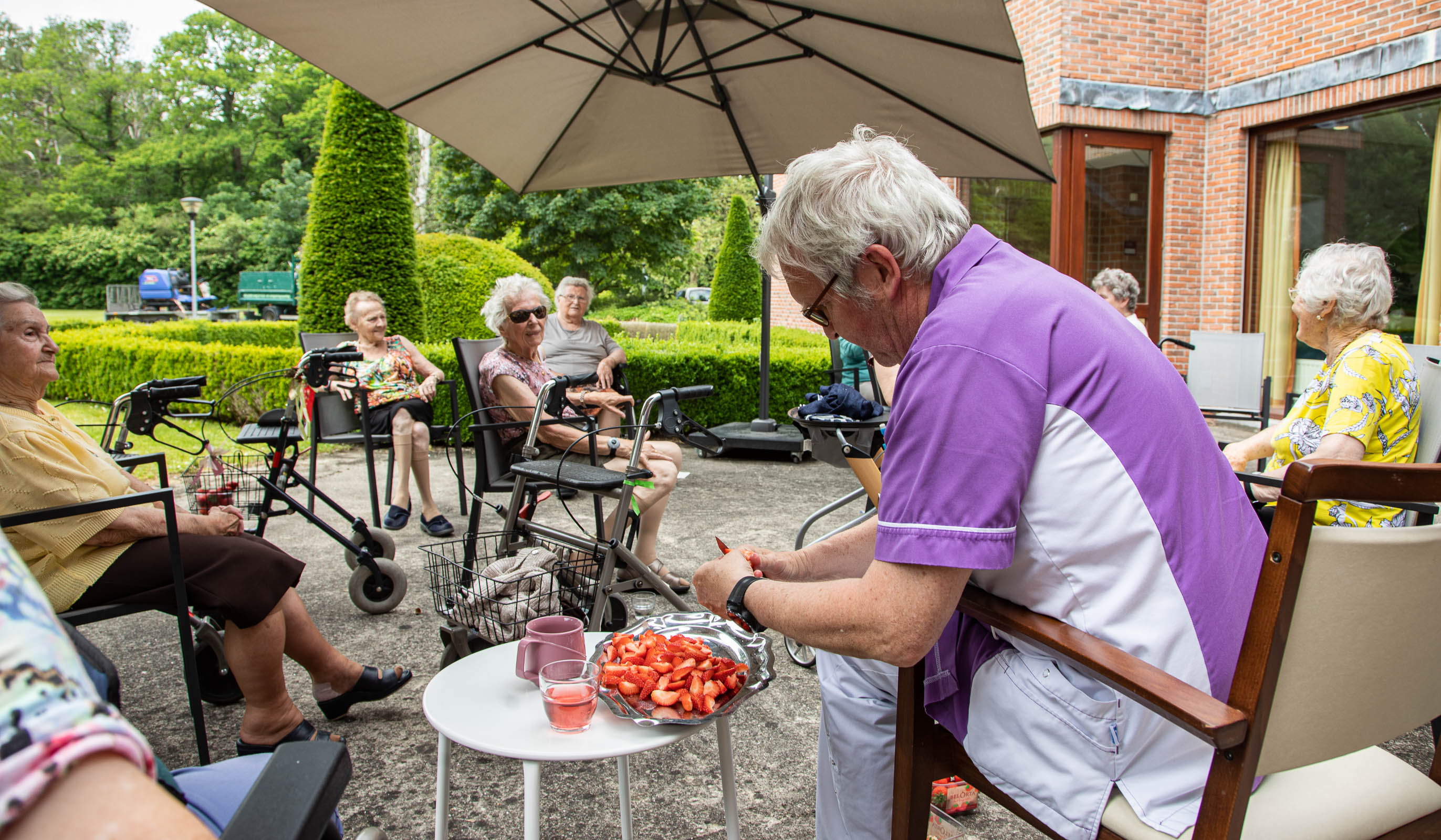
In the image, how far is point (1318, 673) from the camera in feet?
3.64

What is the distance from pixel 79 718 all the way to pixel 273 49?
186ft

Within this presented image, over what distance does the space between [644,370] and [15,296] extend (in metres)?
5.82

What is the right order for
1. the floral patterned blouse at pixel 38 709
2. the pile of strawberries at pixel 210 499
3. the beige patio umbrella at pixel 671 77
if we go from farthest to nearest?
1. the beige patio umbrella at pixel 671 77
2. the pile of strawberries at pixel 210 499
3. the floral patterned blouse at pixel 38 709

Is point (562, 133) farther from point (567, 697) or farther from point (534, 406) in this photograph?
point (567, 697)

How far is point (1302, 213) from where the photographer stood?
28.1ft

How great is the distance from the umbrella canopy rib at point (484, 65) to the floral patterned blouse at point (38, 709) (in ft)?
12.2

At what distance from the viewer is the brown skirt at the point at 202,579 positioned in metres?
2.24

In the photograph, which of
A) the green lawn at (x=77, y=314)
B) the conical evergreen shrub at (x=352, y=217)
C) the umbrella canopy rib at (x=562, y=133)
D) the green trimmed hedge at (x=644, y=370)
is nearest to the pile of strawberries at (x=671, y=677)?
the umbrella canopy rib at (x=562, y=133)

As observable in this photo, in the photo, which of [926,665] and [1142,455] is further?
[926,665]

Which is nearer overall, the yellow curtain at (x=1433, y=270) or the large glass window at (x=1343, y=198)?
the yellow curtain at (x=1433, y=270)

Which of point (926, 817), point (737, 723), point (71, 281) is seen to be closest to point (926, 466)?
point (926, 817)

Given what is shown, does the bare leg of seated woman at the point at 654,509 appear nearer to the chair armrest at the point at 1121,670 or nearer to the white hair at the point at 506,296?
the white hair at the point at 506,296

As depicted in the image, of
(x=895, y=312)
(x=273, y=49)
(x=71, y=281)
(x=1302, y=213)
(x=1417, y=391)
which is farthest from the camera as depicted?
(x=273, y=49)

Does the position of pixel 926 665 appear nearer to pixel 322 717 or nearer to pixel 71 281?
pixel 322 717
